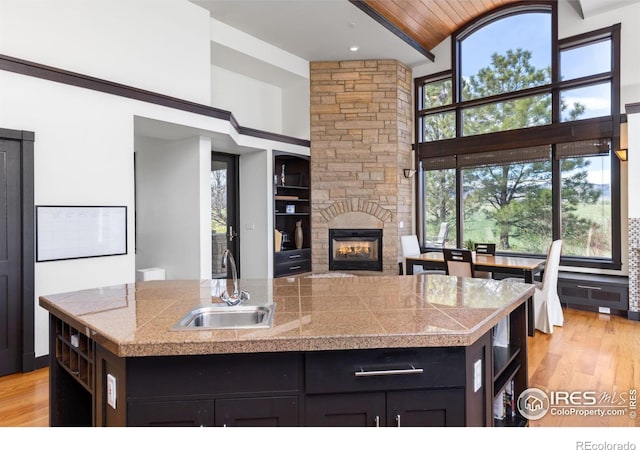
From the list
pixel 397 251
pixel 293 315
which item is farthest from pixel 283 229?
pixel 293 315

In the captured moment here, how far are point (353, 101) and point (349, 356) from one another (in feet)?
18.7

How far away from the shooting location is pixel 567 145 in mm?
5223

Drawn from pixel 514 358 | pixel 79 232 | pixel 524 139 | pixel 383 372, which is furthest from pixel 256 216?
pixel 383 372

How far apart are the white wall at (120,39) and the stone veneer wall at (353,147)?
2.41 m

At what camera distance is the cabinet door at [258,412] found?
1.35 m

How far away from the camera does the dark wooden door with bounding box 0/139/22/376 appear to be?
115 inches

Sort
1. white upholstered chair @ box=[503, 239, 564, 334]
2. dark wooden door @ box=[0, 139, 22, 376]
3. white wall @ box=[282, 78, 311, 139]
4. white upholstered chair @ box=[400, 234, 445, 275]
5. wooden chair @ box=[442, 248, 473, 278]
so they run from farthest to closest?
white wall @ box=[282, 78, 311, 139] → white upholstered chair @ box=[400, 234, 445, 275] → wooden chair @ box=[442, 248, 473, 278] → white upholstered chair @ box=[503, 239, 564, 334] → dark wooden door @ box=[0, 139, 22, 376]

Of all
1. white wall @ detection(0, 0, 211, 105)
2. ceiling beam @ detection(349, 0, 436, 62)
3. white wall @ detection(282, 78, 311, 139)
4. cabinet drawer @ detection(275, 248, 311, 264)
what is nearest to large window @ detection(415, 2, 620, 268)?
ceiling beam @ detection(349, 0, 436, 62)

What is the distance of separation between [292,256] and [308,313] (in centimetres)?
459

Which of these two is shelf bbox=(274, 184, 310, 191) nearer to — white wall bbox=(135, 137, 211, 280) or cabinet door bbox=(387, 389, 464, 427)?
white wall bbox=(135, 137, 211, 280)

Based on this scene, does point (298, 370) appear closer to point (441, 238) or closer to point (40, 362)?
point (40, 362)

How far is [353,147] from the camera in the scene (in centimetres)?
638

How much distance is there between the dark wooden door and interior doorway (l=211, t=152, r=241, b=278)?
293 cm
